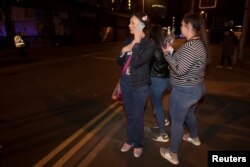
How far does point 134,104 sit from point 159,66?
767mm

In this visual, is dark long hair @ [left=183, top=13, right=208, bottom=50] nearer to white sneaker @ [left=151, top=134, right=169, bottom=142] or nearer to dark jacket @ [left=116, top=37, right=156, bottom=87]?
dark jacket @ [left=116, top=37, right=156, bottom=87]

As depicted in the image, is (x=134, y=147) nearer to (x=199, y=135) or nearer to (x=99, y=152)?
(x=99, y=152)

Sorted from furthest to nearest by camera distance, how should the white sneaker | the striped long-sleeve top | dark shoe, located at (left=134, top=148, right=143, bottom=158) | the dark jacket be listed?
1. the white sneaker
2. dark shoe, located at (left=134, top=148, right=143, bottom=158)
3. the dark jacket
4. the striped long-sleeve top

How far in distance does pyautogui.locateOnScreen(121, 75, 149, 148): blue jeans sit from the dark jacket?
4.4 inches

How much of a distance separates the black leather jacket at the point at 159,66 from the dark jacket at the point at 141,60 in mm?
354

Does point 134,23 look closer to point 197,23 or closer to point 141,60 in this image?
point 141,60

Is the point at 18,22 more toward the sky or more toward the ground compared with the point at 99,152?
more toward the sky

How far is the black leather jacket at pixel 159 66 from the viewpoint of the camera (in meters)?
3.72

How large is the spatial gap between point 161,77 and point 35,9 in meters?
23.6

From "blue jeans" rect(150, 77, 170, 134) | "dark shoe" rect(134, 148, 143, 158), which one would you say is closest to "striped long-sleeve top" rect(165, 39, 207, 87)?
"blue jeans" rect(150, 77, 170, 134)

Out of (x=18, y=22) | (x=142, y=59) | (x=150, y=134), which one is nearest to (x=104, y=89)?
(x=150, y=134)

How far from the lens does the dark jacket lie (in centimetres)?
326

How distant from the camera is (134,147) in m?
3.93

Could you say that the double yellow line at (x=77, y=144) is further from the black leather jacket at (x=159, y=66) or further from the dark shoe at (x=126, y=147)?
the black leather jacket at (x=159, y=66)
